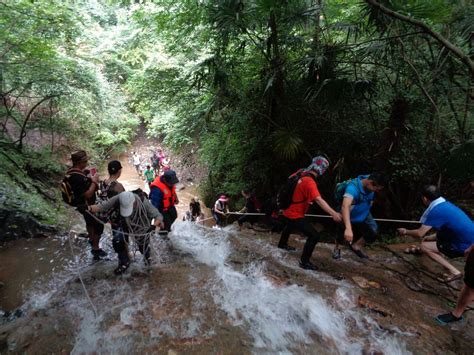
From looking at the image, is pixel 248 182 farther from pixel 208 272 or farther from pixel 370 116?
pixel 208 272

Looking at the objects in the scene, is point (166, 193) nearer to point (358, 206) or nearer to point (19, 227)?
point (358, 206)

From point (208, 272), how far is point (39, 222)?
4.49 m

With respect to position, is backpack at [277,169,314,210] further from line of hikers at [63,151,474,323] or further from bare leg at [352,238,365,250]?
bare leg at [352,238,365,250]

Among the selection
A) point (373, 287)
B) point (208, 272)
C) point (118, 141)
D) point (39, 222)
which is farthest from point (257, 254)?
point (118, 141)

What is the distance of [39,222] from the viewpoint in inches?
254

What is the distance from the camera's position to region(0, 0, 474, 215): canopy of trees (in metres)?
5.25

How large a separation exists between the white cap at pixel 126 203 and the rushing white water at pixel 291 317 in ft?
5.24

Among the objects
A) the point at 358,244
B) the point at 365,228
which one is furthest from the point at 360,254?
the point at 365,228

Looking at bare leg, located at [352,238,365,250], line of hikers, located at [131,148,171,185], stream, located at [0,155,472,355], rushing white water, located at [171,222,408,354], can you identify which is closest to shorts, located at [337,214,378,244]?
bare leg, located at [352,238,365,250]

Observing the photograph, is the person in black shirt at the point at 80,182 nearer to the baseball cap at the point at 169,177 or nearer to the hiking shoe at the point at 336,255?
the baseball cap at the point at 169,177

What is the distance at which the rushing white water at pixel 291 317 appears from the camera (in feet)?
10.0

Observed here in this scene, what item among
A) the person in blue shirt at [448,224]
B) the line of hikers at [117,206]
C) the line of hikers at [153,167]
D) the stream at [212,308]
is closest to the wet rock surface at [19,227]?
the stream at [212,308]

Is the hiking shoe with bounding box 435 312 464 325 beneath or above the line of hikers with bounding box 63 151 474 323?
beneath

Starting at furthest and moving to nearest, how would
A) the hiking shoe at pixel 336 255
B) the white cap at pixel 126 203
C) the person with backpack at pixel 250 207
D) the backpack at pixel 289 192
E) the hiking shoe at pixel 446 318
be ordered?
the person with backpack at pixel 250 207
the hiking shoe at pixel 336 255
the backpack at pixel 289 192
the white cap at pixel 126 203
the hiking shoe at pixel 446 318
